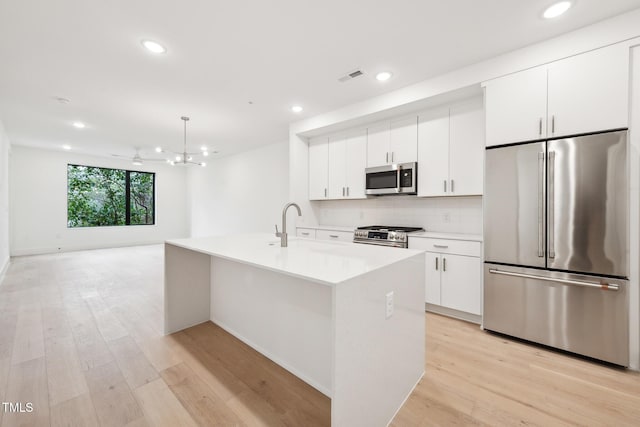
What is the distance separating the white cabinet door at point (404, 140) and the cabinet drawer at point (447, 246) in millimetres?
1069

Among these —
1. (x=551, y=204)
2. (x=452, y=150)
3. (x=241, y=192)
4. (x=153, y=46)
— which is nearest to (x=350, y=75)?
(x=452, y=150)

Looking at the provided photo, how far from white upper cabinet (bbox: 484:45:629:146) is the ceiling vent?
1.25 meters

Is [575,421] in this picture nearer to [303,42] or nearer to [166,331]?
[166,331]

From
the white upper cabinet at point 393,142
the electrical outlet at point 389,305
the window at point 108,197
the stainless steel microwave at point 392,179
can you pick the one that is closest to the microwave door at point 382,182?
the stainless steel microwave at point 392,179

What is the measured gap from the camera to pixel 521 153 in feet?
7.73

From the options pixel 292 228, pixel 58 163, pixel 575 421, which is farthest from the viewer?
pixel 58 163

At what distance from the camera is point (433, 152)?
324cm

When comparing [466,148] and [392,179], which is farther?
[392,179]

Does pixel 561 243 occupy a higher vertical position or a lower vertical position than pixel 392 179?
lower

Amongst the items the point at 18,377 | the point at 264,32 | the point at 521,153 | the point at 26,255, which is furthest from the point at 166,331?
the point at 26,255

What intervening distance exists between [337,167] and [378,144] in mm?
758

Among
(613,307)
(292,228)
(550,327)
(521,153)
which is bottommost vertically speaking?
(550,327)

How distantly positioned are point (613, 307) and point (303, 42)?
323cm

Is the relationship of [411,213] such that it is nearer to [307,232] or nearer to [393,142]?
[393,142]
